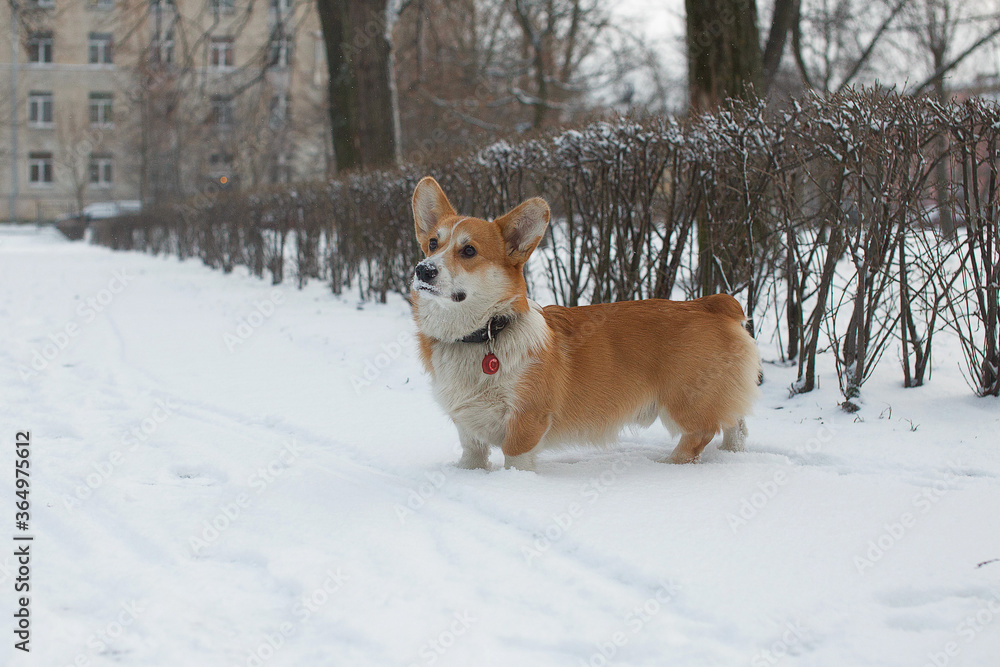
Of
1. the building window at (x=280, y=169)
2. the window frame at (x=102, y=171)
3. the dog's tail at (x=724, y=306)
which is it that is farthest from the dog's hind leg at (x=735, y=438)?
the window frame at (x=102, y=171)

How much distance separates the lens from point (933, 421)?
4223mm

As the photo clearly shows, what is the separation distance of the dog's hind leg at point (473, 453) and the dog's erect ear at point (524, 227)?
0.86 m

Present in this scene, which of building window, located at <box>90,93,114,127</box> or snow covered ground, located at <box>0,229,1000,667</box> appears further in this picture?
building window, located at <box>90,93,114,127</box>

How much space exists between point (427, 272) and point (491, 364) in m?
0.52

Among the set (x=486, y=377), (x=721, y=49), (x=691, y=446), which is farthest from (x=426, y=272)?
(x=721, y=49)

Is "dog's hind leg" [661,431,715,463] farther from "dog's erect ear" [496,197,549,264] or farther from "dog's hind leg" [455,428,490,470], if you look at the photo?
"dog's erect ear" [496,197,549,264]

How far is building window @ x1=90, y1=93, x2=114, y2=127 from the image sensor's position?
44.0 meters

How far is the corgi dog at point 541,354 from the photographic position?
11.1 ft

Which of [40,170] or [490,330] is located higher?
[40,170]

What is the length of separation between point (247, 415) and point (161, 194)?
31.8 meters

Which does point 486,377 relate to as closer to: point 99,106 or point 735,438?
point 735,438

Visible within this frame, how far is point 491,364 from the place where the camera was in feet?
11.2

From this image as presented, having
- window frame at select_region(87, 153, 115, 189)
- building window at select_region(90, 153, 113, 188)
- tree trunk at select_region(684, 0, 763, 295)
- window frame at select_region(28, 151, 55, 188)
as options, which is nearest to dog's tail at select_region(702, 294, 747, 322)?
tree trunk at select_region(684, 0, 763, 295)

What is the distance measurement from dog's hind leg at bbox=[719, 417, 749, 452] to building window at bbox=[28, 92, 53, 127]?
1972 inches
